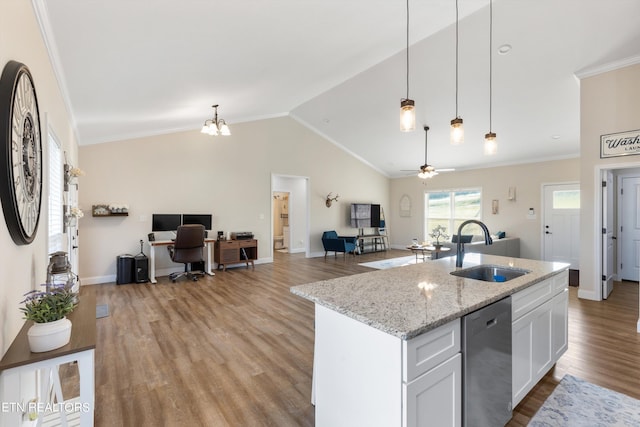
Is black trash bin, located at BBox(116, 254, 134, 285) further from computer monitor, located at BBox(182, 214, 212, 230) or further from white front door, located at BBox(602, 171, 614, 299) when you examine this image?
white front door, located at BBox(602, 171, 614, 299)

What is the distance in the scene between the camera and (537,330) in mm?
2059

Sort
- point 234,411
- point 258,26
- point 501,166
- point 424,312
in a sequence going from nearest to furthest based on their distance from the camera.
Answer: point 424,312, point 234,411, point 258,26, point 501,166

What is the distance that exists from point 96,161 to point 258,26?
446cm

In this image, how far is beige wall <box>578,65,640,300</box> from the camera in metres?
3.96

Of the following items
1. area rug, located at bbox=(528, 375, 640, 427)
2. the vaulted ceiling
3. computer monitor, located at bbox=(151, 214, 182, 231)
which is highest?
the vaulted ceiling

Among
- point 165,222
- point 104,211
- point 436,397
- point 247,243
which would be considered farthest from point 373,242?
point 436,397

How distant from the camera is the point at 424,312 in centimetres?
136

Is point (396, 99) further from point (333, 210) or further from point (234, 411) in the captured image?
point (234, 411)

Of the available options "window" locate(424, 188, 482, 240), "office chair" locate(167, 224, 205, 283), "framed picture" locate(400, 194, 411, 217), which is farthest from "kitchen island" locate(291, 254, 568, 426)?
"framed picture" locate(400, 194, 411, 217)

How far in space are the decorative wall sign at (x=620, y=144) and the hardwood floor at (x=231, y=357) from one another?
2068 mm

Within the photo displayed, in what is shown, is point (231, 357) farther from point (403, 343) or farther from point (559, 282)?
point (559, 282)

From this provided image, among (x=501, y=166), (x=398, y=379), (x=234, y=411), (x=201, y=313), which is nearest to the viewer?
(x=398, y=379)

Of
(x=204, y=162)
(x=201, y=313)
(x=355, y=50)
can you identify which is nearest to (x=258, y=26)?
(x=355, y=50)

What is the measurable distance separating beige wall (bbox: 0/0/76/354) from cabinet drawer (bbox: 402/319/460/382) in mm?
1667
